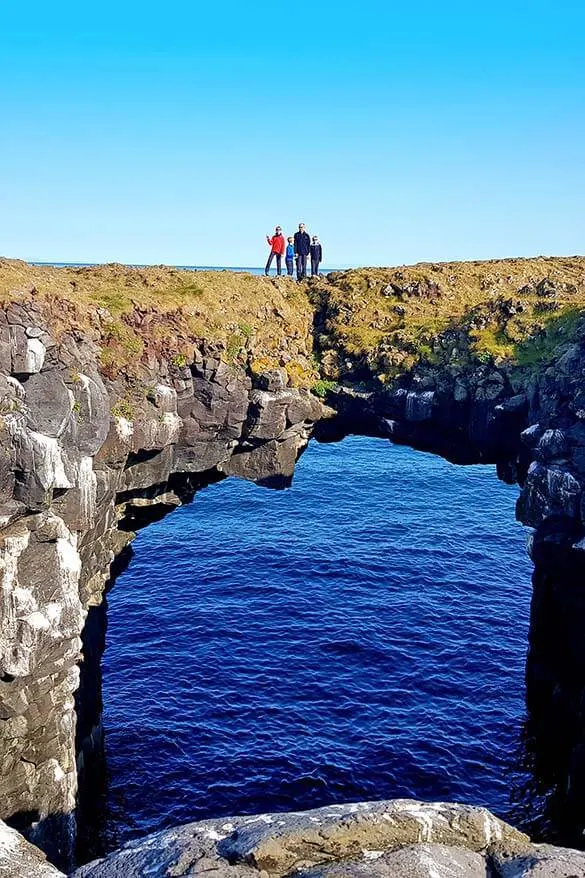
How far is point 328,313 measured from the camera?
4784 cm

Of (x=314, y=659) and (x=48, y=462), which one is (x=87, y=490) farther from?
(x=314, y=659)

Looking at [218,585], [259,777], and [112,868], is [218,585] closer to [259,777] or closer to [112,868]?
[259,777]

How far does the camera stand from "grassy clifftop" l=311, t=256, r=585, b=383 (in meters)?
41.0

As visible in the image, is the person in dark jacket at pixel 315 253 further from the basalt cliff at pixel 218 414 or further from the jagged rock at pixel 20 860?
the jagged rock at pixel 20 860

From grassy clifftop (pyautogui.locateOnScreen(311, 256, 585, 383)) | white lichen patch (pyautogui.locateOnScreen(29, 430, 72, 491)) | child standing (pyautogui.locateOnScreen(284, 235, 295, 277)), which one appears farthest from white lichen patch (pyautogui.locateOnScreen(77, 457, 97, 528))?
child standing (pyautogui.locateOnScreen(284, 235, 295, 277))

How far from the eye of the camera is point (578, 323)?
130 ft

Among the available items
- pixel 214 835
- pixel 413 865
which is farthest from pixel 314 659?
pixel 413 865

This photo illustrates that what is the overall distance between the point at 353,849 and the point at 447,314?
122 feet

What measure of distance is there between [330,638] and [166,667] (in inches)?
387

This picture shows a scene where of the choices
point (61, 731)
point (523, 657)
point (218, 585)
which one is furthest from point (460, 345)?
point (61, 731)

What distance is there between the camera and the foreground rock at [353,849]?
12875 mm

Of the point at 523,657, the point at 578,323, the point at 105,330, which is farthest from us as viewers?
the point at 523,657

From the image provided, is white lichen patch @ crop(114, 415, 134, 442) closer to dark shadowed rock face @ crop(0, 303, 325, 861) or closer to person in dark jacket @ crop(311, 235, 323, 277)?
dark shadowed rock face @ crop(0, 303, 325, 861)

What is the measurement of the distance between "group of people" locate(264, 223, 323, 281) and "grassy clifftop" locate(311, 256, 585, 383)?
93.4 inches
